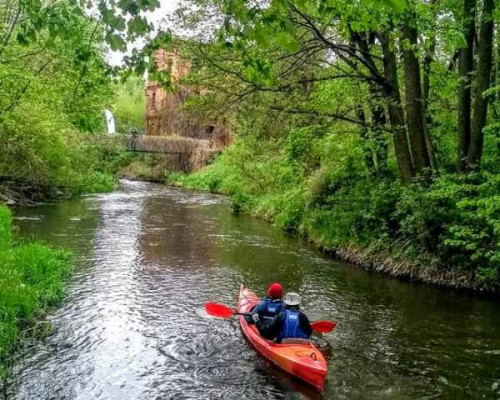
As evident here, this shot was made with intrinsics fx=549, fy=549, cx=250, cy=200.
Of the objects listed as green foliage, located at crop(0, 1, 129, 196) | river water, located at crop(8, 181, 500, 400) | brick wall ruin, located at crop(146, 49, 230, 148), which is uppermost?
brick wall ruin, located at crop(146, 49, 230, 148)

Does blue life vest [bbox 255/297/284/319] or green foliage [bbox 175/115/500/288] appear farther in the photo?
green foliage [bbox 175/115/500/288]

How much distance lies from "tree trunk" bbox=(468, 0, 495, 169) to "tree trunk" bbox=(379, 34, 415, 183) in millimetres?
1731

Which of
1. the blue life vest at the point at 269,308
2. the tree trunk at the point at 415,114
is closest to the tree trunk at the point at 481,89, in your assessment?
the tree trunk at the point at 415,114

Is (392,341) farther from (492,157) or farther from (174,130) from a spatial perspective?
(174,130)

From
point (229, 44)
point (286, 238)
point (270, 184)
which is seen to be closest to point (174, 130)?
point (270, 184)

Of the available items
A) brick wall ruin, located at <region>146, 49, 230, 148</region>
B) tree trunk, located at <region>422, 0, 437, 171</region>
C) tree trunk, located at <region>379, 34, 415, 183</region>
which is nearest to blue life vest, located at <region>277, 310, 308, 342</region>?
tree trunk, located at <region>422, 0, 437, 171</region>

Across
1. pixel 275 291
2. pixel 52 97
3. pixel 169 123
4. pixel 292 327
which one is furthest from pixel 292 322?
pixel 169 123

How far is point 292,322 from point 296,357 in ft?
2.07

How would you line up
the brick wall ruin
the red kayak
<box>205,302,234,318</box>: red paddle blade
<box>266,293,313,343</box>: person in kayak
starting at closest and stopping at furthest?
the red kayak < <box>266,293,313,343</box>: person in kayak < <box>205,302,234,318</box>: red paddle blade < the brick wall ruin

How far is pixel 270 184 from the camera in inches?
1003

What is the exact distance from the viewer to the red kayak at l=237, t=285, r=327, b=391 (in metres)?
6.97

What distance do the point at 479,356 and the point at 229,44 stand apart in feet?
21.7

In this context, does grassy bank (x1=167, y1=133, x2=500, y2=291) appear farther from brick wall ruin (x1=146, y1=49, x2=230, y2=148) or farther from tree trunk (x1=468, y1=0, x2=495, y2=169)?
brick wall ruin (x1=146, y1=49, x2=230, y2=148)

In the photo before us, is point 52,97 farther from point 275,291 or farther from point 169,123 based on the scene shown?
point 169,123
